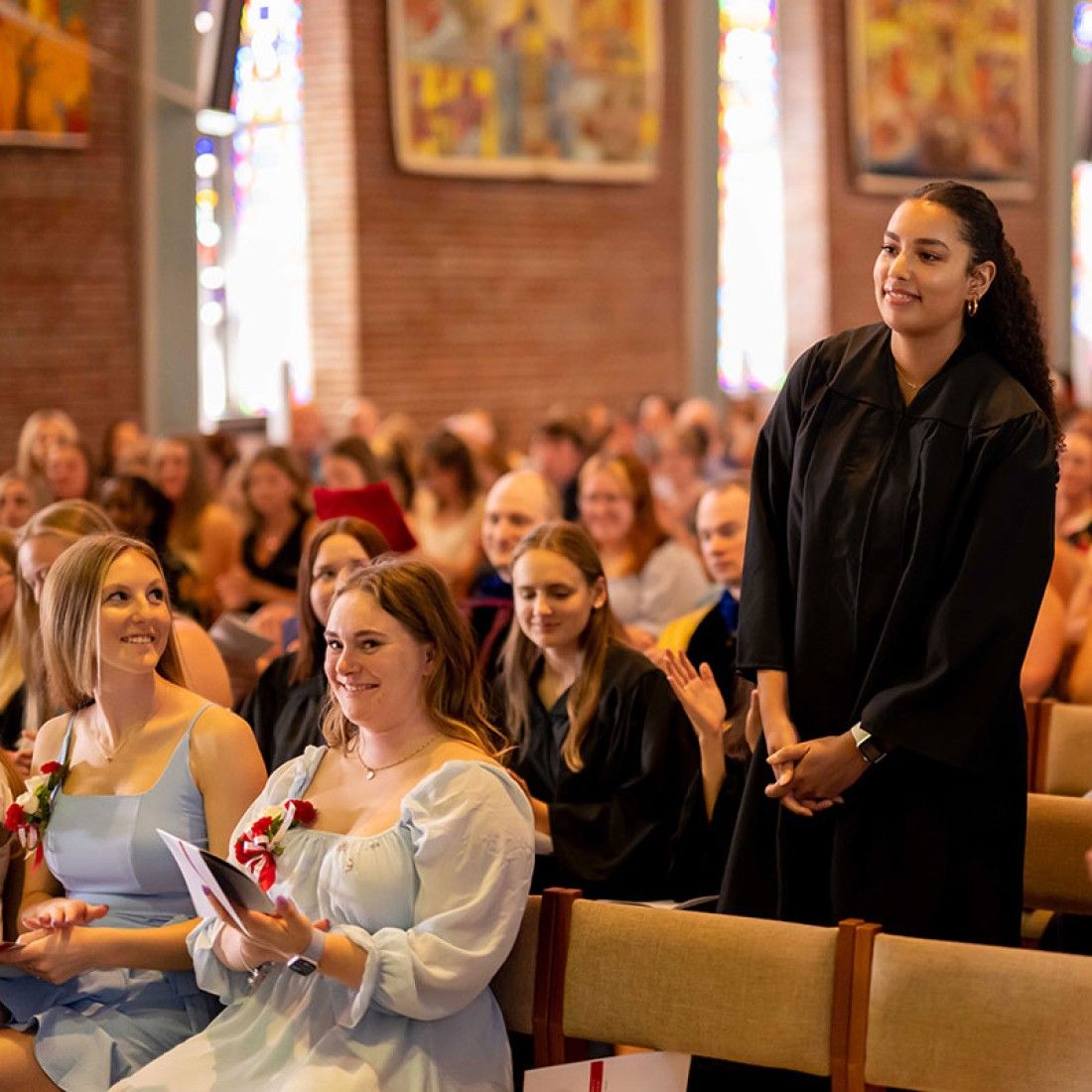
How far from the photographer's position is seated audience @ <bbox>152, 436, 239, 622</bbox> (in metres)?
8.33

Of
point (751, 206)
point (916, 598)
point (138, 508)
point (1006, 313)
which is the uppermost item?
point (751, 206)

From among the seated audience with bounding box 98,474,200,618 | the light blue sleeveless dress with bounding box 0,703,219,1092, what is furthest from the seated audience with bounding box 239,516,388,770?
the seated audience with bounding box 98,474,200,618

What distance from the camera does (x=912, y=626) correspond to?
3.49 meters

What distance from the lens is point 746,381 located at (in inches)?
762

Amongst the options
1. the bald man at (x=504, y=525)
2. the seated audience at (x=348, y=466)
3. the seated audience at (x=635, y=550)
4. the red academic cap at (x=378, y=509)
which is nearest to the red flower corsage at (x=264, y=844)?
the bald man at (x=504, y=525)

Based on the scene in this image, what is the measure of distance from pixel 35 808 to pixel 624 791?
154 cm

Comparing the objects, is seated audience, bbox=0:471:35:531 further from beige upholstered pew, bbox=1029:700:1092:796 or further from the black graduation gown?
the black graduation gown

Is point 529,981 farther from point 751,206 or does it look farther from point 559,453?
point 751,206

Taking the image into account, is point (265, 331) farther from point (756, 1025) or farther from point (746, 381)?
point (756, 1025)

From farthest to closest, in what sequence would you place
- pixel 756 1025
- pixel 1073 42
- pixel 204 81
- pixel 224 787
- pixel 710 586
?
pixel 1073 42
pixel 204 81
pixel 710 586
pixel 224 787
pixel 756 1025

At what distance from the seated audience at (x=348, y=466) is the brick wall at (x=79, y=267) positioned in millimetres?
3970

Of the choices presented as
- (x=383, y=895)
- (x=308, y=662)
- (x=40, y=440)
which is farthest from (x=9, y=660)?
(x=40, y=440)

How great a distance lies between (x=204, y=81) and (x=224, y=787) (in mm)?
10496

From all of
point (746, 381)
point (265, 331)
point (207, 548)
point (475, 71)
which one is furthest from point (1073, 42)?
point (207, 548)
